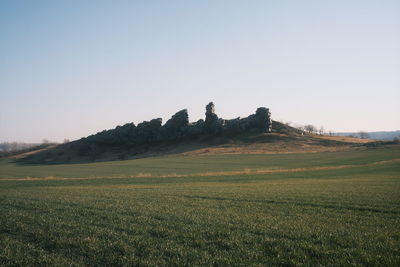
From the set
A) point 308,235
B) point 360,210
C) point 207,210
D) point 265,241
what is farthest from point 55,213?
point 360,210

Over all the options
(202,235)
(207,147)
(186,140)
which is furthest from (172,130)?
(202,235)

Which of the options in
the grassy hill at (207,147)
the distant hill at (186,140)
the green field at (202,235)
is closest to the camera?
the green field at (202,235)

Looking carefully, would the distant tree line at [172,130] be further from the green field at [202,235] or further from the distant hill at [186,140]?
the green field at [202,235]

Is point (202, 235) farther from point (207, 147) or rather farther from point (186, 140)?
point (186, 140)

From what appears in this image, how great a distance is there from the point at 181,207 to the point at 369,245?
414 inches

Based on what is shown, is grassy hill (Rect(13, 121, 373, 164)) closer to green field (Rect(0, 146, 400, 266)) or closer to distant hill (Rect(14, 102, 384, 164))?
distant hill (Rect(14, 102, 384, 164))

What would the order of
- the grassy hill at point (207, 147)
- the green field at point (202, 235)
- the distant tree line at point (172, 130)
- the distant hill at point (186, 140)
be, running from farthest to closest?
the distant tree line at point (172, 130), the distant hill at point (186, 140), the grassy hill at point (207, 147), the green field at point (202, 235)

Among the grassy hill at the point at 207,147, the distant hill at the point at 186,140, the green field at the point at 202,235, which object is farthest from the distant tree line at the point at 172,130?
the green field at the point at 202,235

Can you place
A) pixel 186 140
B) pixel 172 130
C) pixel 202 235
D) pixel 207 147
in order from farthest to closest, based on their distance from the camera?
pixel 172 130
pixel 186 140
pixel 207 147
pixel 202 235

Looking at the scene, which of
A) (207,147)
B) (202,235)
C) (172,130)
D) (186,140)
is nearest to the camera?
(202,235)

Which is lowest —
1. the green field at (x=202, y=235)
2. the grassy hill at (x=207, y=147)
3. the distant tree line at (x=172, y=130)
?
the green field at (x=202, y=235)

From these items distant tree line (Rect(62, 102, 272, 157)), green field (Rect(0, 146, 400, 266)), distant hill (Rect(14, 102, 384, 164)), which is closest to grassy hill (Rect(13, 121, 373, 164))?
distant hill (Rect(14, 102, 384, 164))

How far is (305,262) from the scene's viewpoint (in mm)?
8484

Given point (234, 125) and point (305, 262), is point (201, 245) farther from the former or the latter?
point (234, 125)
